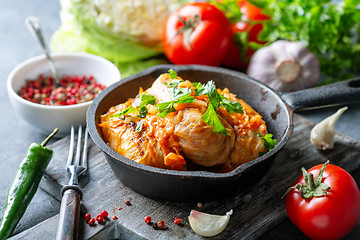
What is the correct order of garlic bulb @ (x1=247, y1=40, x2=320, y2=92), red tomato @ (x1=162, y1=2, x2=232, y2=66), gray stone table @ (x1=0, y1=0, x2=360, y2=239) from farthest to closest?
red tomato @ (x1=162, y1=2, x2=232, y2=66) → garlic bulb @ (x1=247, y1=40, x2=320, y2=92) → gray stone table @ (x1=0, y1=0, x2=360, y2=239)

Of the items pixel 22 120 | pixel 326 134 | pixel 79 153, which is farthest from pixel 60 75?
pixel 326 134

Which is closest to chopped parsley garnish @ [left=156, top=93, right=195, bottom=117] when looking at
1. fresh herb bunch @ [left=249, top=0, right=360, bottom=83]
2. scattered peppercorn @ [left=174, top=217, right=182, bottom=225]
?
scattered peppercorn @ [left=174, top=217, right=182, bottom=225]

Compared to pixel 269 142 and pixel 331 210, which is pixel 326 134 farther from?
pixel 331 210

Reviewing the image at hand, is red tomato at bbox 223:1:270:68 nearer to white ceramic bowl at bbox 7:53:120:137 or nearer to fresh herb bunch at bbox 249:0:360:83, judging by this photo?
fresh herb bunch at bbox 249:0:360:83

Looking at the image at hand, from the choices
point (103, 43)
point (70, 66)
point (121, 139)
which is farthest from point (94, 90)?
point (121, 139)

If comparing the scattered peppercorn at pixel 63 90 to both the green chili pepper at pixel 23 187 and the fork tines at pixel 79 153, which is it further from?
the green chili pepper at pixel 23 187
